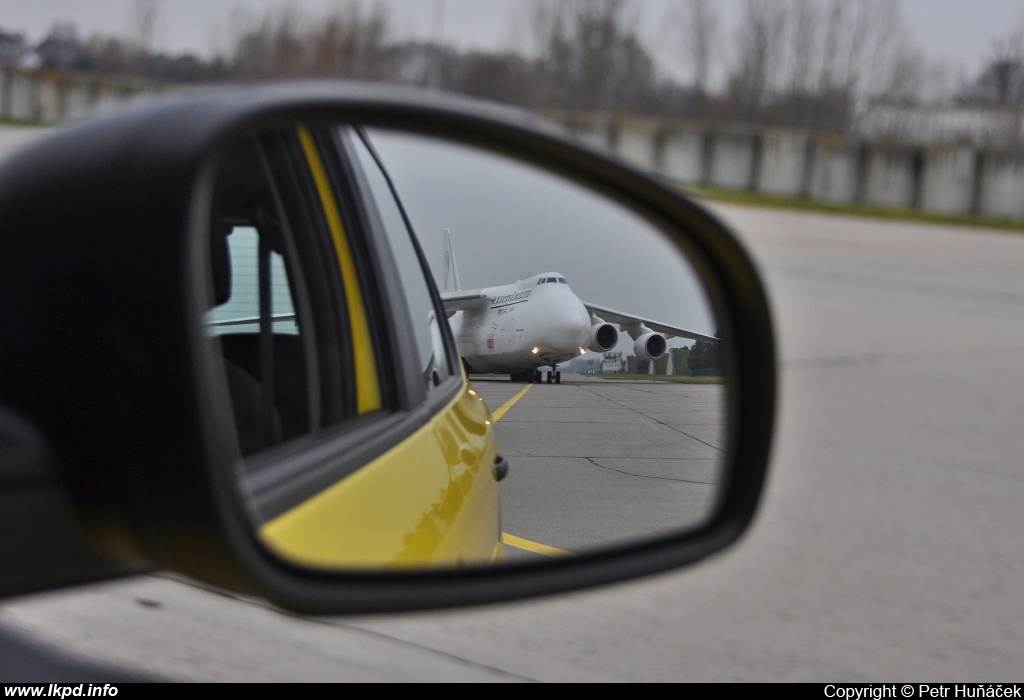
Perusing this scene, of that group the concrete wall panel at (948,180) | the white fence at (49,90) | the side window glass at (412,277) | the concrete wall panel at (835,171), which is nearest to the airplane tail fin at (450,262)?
the side window glass at (412,277)

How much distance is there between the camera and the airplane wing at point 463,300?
1369 mm

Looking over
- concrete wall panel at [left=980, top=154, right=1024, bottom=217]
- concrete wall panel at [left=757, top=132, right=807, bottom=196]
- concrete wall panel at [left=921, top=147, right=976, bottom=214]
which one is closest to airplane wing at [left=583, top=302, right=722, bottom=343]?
concrete wall panel at [left=980, top=154, right=1024, bottom=217]

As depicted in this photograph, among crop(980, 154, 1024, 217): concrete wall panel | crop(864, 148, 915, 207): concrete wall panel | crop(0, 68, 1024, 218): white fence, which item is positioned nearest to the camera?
crop(980, 154, 1024, 217): concrete wall panel

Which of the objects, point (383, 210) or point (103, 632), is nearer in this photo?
point (383, 210)

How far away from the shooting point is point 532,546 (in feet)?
4.62

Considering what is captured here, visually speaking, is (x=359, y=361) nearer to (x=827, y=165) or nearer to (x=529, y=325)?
(x=529, y=325)

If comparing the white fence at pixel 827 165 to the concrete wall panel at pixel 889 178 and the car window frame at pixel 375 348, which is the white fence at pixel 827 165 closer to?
the concrete wall panel at pixel 889 178

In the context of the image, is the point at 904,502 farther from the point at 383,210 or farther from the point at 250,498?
the point at 250,498

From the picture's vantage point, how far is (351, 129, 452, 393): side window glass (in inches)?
60.1

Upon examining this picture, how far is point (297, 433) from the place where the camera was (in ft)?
4.55

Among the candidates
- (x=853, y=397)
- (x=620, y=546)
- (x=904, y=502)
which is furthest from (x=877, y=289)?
(x=620, y=546)

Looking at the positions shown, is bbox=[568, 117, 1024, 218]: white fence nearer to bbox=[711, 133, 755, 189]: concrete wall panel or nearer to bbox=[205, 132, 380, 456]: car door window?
bbox=[711, 133, 755, 189]: concrete wall panel

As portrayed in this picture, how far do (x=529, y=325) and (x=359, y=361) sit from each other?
1.29 feet

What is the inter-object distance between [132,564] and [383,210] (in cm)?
74
